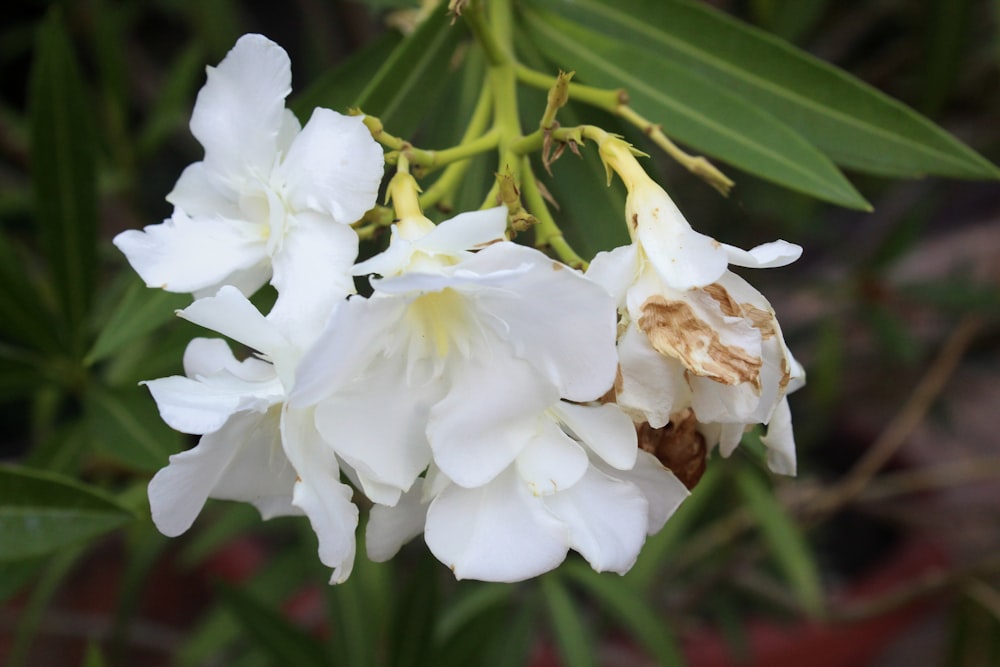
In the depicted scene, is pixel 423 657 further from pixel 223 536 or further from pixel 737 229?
pixel 737 229

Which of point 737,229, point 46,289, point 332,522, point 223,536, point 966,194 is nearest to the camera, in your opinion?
point 332,522

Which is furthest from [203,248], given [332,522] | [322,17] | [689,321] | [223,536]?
[322,17]

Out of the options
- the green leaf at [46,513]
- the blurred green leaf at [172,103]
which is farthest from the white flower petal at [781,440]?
the blurred green leaf at [172,103]

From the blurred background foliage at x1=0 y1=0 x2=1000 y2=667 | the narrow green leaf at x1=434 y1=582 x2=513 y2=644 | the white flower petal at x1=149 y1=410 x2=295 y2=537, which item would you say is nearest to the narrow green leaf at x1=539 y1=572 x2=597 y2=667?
the blurred background foliage at x1=0 y1=0 x2=1000 y2=667

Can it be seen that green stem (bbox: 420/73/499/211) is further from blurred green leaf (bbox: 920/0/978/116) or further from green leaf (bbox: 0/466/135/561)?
blurred green leaf (bbox: 920/0/978/116)

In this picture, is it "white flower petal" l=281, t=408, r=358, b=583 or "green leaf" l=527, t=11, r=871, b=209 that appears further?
"green leaf" l=527, t=11, r=871, b=209

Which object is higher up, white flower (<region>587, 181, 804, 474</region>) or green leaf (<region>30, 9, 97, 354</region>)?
white flower (<region>587, 181, 804, 474</region>)

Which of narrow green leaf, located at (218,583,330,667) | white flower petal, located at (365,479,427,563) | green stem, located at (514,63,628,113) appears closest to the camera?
white flower petal, located at (365,479,427,563)

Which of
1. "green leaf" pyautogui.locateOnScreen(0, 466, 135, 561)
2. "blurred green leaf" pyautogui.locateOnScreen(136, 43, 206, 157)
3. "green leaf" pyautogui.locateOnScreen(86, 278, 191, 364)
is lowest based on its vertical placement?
"blurred green leaf" pyautogui.locateOnScreen(136, 43, 206, 157)
